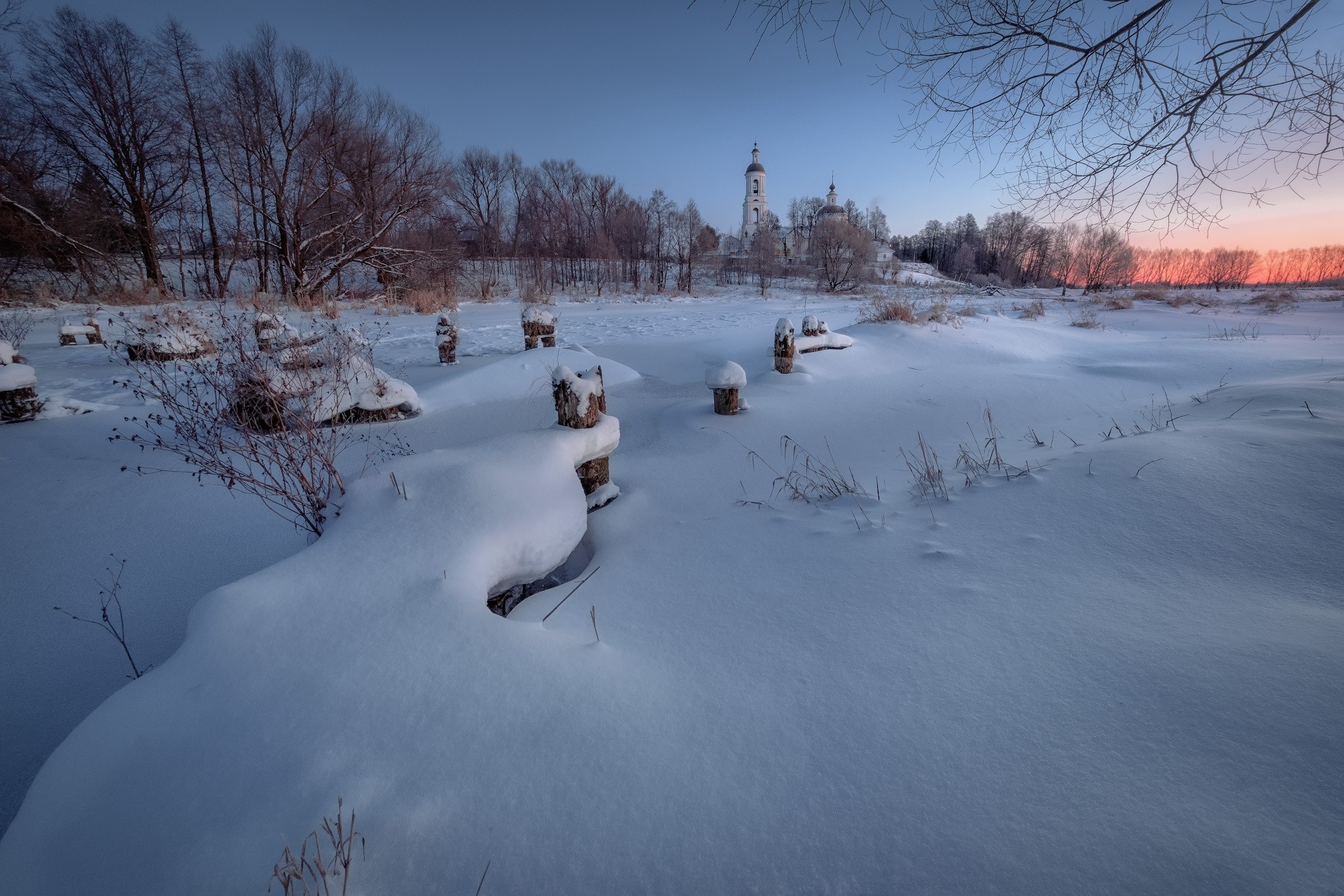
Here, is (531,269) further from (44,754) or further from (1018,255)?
(1018,255)

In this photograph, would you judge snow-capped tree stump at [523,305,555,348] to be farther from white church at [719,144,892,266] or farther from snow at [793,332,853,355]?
white church at [719,144,892,266]

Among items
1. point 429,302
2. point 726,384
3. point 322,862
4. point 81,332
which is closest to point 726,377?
point 726,384

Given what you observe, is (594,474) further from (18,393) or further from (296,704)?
(18,393)

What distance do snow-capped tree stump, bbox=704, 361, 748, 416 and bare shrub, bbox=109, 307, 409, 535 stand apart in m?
2.99

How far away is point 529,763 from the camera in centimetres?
132

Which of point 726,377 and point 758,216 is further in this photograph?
point 758,216

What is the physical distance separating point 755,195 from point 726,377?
64.6 m

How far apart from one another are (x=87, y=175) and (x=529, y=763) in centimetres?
2221

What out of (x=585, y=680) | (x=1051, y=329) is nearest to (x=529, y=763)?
(x=585, y=680)

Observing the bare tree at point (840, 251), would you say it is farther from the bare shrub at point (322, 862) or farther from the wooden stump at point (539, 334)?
the bare shrub at point (322, 862)

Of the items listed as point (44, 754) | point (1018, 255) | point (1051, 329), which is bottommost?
point (44, 754)

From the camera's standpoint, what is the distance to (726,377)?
16.7ft

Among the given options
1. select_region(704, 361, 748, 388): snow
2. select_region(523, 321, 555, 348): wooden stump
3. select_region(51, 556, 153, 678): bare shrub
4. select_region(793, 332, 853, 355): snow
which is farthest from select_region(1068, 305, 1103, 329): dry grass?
select_region(51, 556, 153, 678): bare shrub

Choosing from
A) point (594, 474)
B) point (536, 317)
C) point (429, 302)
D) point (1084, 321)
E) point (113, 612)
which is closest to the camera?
point (113, 612)
